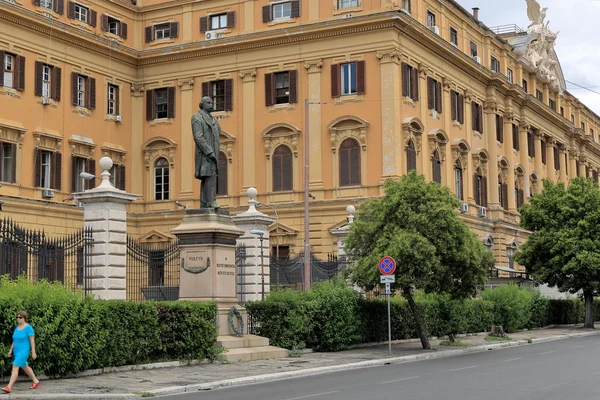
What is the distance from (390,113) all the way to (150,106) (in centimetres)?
1417

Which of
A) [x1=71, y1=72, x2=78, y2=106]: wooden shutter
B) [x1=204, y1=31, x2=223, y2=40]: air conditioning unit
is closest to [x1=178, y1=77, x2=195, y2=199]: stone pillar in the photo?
[x1=204, y1=31, x2=223, y2=40]: air conditioning unit

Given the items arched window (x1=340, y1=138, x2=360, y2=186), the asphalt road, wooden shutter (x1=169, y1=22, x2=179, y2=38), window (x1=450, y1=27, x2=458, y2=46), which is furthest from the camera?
window (x1=450, y1=27, x2=458, y2=46)

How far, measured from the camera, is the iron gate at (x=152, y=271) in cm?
2383

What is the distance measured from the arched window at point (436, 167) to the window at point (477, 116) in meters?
6.33

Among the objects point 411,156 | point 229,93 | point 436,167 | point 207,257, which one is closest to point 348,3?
point 229,93

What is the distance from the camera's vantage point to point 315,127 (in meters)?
47.4

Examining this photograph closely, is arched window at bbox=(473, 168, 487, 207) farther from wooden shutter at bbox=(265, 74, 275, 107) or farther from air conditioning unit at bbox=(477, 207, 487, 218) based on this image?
wooden shutter at bbox=(265, 74, 275, 107)

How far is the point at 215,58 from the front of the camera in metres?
50.1

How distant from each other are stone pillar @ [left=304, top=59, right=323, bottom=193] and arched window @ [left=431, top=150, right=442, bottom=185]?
6.56 metres

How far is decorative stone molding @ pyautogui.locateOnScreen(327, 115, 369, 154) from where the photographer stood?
152 feet

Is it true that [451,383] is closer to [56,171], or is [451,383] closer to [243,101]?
[56,171]

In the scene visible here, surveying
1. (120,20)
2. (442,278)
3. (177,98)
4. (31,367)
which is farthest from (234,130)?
(31,367)

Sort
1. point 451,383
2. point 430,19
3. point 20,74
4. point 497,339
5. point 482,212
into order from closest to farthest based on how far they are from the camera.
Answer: point 451,383
point 497,339
point 20,74
point 430,19
point 482,212

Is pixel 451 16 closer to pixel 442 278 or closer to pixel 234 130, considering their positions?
pixel 234 130
